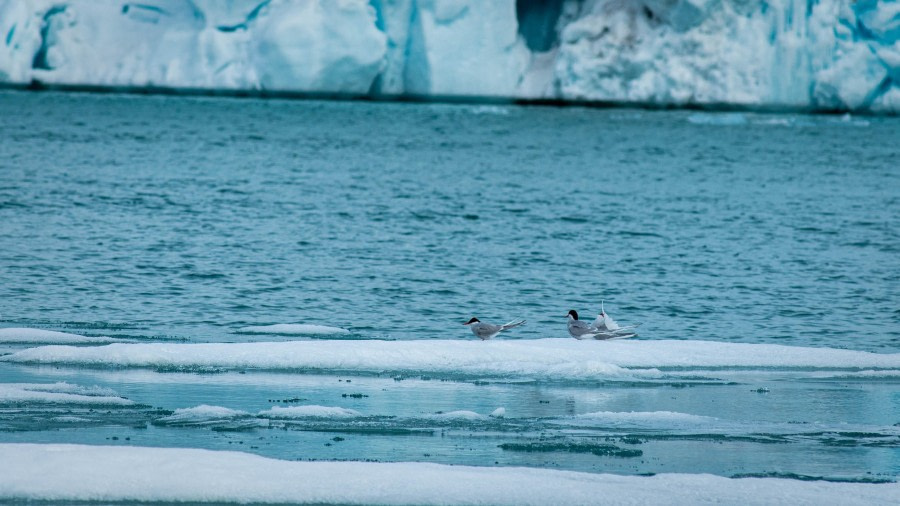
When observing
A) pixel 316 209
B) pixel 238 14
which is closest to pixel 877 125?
pixel 238 14

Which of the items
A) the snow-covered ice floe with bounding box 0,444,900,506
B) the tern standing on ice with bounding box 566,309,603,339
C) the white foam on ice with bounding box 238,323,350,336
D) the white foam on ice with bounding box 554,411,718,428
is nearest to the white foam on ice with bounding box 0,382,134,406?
the snow-covered ice floe with bounding box 0,444,900,506

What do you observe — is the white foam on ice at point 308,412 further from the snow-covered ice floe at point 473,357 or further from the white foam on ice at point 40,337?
the white foam on ice at point 40,337

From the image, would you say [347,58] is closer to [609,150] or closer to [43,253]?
[609,150]

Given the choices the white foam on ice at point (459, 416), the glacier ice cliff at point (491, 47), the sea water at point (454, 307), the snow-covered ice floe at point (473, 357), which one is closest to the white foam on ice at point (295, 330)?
the sea water at point (454, 307)

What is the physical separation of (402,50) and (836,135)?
15547mm

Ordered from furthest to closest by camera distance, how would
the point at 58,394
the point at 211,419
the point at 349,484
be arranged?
the point at 58,394, the point at 211,419, the point at 349,484

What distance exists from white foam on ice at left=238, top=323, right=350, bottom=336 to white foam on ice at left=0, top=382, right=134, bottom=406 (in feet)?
9.32

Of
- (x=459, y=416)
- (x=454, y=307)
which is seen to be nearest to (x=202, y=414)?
(x=459, y=416)

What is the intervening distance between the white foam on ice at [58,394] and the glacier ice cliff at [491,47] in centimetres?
3602

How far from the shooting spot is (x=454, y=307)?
1279 centimetres

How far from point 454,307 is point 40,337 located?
14.0 ft

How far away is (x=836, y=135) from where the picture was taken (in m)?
45.2

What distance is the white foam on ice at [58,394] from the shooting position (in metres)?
7.64

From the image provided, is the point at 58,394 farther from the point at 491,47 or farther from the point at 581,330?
the point at 491,47
